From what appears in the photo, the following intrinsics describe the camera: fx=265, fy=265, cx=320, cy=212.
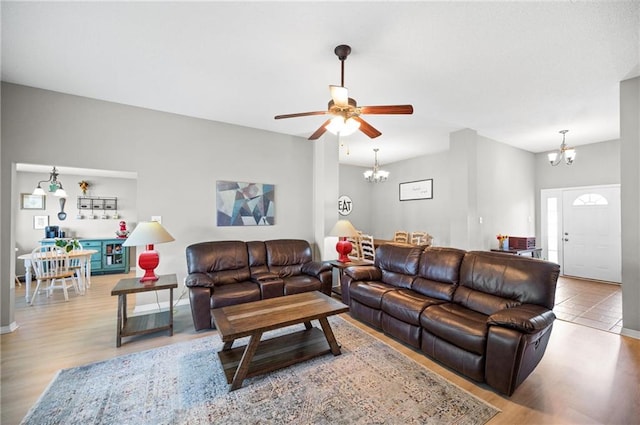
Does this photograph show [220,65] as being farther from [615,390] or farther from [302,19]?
[615,390]

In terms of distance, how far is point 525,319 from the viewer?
→ 1937 millimetres

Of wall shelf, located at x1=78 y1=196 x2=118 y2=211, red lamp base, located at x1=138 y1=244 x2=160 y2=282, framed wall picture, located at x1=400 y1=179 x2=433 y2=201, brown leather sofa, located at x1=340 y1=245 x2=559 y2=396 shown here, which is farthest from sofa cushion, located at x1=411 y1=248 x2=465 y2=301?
wall shelf, located at x1=78 y1=196 x2=118 y2=211

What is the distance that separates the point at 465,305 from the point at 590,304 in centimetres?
304

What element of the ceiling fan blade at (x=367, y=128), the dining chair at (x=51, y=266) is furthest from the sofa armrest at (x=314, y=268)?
the dining chair at (x=51, y=266)

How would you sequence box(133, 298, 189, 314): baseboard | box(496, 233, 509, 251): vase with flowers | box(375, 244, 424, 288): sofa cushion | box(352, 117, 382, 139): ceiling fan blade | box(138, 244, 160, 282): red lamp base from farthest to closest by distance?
box(496, 233, 509, 251): vase with flowers, box(133, 298, 189, 314): baseboard, box(375, 244, 424, 288): sofa cushion, box(138, 244, 160, 282): red lamp base, box(352, 117, 382, 139): ceiling fan blade

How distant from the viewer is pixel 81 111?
11.3 feet

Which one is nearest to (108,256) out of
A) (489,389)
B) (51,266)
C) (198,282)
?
(51,266)

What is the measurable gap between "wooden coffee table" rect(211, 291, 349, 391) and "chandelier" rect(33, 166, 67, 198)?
220 inches

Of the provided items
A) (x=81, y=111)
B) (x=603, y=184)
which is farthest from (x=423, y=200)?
(x=81, y=111)

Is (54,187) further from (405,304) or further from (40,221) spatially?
(405,304)

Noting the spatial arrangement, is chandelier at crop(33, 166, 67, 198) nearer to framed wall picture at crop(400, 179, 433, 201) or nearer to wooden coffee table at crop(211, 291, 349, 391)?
wooden coffee table at crop(211, 291, 349, 391)

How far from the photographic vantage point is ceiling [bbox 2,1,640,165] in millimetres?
2016

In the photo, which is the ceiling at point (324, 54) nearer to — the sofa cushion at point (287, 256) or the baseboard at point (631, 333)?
the sofa cushion at point (287, 256)

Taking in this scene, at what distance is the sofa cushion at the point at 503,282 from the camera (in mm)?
2323
